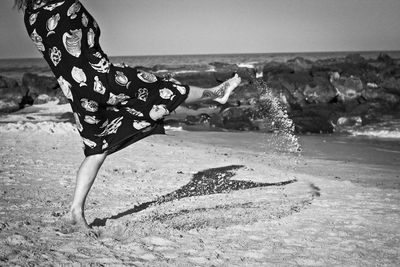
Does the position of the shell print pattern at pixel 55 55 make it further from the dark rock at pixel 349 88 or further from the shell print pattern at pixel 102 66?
the dark rock at pixel 349 88

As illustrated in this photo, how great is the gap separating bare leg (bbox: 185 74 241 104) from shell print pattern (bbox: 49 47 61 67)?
0.90 meters

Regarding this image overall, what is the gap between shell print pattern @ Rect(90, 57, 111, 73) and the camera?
2.95 metres

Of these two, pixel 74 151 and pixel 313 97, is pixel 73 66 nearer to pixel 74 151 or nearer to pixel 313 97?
pixel 74 151

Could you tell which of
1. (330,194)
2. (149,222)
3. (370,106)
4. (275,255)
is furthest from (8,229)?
(370,106)

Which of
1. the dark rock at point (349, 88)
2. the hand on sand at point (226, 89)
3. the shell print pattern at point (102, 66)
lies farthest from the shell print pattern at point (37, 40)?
the dark rock at point (349, 88)

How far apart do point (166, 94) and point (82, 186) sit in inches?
32.2

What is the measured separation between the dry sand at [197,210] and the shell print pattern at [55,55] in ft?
3.43

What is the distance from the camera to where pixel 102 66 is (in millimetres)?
2969

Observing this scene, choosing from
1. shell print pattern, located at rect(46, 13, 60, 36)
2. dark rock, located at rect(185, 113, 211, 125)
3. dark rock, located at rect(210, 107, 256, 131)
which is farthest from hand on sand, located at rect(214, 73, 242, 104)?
dark rock, located at rect(185, 113, 211, 125)

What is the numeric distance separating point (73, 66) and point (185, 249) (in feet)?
4.28

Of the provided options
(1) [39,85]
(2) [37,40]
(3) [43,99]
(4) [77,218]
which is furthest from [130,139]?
(1) [39,85]

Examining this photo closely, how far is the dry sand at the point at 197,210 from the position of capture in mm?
2695

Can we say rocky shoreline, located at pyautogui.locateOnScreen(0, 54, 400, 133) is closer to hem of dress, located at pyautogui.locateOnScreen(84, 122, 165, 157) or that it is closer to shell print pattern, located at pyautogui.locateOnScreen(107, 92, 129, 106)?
hem of dress, located at pyautogui.locateOnScreen(84, 122, 165, 157)

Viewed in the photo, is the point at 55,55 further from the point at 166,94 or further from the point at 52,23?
the point at 166,94
